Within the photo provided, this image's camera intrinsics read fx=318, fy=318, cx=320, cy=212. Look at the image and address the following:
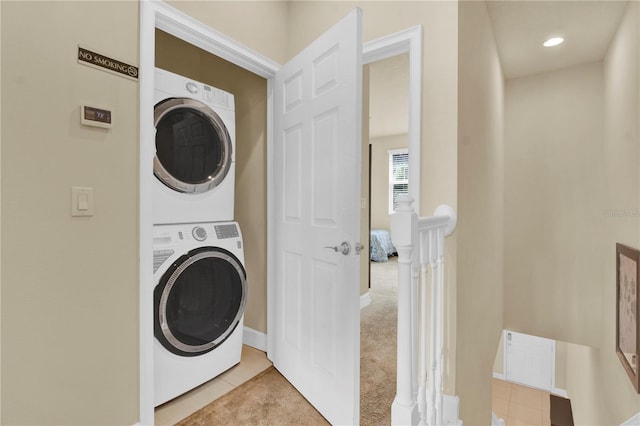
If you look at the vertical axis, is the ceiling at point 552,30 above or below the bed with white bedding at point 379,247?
above

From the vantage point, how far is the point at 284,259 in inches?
85.7

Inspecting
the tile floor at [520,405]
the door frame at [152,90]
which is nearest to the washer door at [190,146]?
the door frame at [152,90]

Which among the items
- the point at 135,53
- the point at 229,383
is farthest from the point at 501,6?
the point at 229,383

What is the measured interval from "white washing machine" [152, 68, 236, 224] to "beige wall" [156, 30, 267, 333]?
329 mm

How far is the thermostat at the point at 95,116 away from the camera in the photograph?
4.36 feet

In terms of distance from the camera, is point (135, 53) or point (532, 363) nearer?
point (135, 53)

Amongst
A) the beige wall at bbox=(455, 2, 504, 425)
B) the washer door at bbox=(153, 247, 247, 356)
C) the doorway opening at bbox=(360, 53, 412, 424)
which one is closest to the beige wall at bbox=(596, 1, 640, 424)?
the beige wall at bbox=(455, 2, 504, 425)

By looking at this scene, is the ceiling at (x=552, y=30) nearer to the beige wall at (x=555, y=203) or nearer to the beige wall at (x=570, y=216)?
the beige wall at (x=570, y=216)

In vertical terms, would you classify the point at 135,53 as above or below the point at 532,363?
above

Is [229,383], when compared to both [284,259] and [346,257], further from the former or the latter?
[346,257]

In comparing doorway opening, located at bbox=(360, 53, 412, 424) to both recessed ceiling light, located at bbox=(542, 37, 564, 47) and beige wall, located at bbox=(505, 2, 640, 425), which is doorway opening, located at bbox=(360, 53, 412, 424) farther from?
beige wall, located at bbox=(505, 2, 640, 425)

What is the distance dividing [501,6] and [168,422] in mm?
3684

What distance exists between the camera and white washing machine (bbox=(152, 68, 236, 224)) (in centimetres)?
181

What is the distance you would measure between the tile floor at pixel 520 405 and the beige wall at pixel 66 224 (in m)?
4.56
